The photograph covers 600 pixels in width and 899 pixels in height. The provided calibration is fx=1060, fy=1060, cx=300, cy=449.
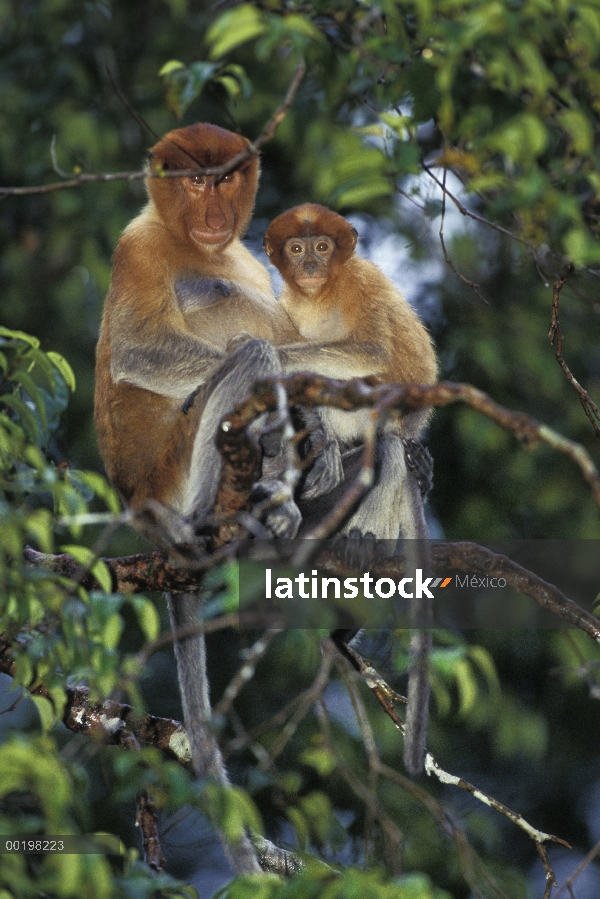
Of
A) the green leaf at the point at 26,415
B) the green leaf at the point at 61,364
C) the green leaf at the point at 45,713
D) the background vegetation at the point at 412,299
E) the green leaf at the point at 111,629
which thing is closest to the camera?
the green leaf at the point at 111,629

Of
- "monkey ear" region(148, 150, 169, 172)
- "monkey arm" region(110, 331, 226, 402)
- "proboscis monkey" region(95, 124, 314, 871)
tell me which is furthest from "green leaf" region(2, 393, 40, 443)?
"monkey ear" region(148, 150, 169, 172)

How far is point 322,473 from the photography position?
366 cm

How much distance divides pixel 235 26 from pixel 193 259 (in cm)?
224

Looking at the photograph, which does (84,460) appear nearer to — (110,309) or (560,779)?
(110,309)

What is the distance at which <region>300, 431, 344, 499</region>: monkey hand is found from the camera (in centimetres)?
364

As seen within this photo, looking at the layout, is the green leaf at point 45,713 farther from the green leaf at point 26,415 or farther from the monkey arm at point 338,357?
the monkey arm at point 338,357

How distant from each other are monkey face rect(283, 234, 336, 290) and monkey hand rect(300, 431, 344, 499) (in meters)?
0.69

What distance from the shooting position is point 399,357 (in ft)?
13.2

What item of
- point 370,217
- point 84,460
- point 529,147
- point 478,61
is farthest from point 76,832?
point 370,217

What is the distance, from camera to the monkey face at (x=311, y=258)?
404cm

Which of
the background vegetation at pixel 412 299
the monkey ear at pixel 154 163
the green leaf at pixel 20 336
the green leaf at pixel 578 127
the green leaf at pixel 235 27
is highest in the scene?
the green leaf at pixel 235 27

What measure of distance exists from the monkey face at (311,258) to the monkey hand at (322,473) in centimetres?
69

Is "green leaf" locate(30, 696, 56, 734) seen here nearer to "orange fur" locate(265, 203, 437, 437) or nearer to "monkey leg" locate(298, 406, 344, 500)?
"monkey leg" locate(298, 406, 344, 500)

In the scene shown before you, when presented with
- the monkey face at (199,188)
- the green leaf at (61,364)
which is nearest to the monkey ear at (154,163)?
the monkey face at (199,188)
